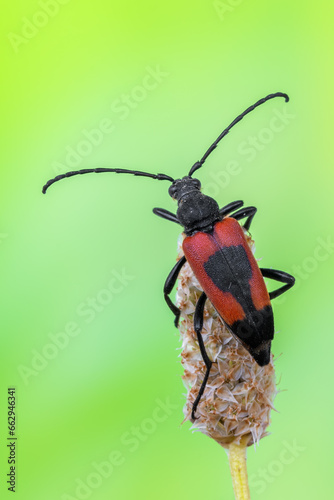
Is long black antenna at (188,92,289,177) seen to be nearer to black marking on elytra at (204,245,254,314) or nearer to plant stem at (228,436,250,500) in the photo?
black marking on elytra at (204,245,254,314)

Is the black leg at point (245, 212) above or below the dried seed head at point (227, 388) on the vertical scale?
above

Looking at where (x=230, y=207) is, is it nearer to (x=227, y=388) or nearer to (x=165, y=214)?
(x=165, y=214)

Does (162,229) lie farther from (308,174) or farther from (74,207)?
(308,174)

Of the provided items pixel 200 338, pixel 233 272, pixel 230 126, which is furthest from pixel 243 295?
pixel 230 126

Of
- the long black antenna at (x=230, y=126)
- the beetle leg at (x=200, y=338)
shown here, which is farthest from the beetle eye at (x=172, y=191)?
the beetle leg at (x=200, y=338)

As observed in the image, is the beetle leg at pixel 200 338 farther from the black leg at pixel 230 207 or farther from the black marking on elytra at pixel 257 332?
the black leg at pixel 230 207

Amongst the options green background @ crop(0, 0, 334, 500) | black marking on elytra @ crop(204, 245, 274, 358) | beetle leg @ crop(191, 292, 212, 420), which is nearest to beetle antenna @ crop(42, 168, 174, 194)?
green background @ crop(0, 0, 334, 500)

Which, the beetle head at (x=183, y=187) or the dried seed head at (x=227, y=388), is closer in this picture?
the dried seed head at (x=227, y=388)
